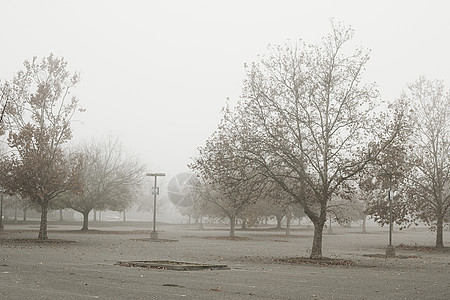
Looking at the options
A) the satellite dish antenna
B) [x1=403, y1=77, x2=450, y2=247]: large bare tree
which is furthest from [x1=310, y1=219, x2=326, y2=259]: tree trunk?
Result: the satellite dish antenna

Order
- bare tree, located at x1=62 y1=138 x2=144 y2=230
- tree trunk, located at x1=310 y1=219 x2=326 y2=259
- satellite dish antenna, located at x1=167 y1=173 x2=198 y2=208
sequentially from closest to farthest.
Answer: tree trunk, located at x1=310 y1=219 x2=326 y2=259
bare tree, located at x1=62 y1=138 x2=144 y2=230
satellite dish antenna, located at x1=167 y1=173 x2=198 y2=208

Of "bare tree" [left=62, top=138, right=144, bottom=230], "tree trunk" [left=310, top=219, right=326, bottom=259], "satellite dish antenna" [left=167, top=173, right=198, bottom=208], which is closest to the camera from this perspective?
"tree trunk" [left=310, top=219, right=326, bottom=259]

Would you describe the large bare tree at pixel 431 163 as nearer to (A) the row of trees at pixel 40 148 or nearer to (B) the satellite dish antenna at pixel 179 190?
(A) the row of trees at pixel 40 148

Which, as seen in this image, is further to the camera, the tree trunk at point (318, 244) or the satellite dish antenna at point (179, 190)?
the satellite dish antenna at point (179, 190)

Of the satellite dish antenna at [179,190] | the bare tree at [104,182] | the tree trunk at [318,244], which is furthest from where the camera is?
the satellite dish antenna at [179,190]

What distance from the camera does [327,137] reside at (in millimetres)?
25734

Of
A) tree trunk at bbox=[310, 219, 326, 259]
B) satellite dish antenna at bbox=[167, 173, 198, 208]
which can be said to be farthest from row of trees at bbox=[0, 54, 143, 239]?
satellite dish antenna at bbox=[167, 173, 198, 208]

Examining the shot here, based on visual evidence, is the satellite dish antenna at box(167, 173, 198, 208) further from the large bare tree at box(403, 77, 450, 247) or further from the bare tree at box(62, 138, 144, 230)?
the large bare tree at box(403, 77, 450, 247)

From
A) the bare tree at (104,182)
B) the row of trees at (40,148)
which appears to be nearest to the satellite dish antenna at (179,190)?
the bare tree at (104,182)

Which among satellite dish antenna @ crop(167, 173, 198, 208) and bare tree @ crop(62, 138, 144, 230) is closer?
bare tree @ crop(62, 138, 144, 230)

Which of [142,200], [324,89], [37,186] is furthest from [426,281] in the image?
[142,200]

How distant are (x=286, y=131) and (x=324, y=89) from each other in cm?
275

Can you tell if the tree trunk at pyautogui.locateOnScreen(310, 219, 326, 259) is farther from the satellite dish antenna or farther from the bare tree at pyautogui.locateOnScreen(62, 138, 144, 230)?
the satellite dish antenna

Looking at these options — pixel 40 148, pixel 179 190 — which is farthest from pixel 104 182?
pixel 179 190
